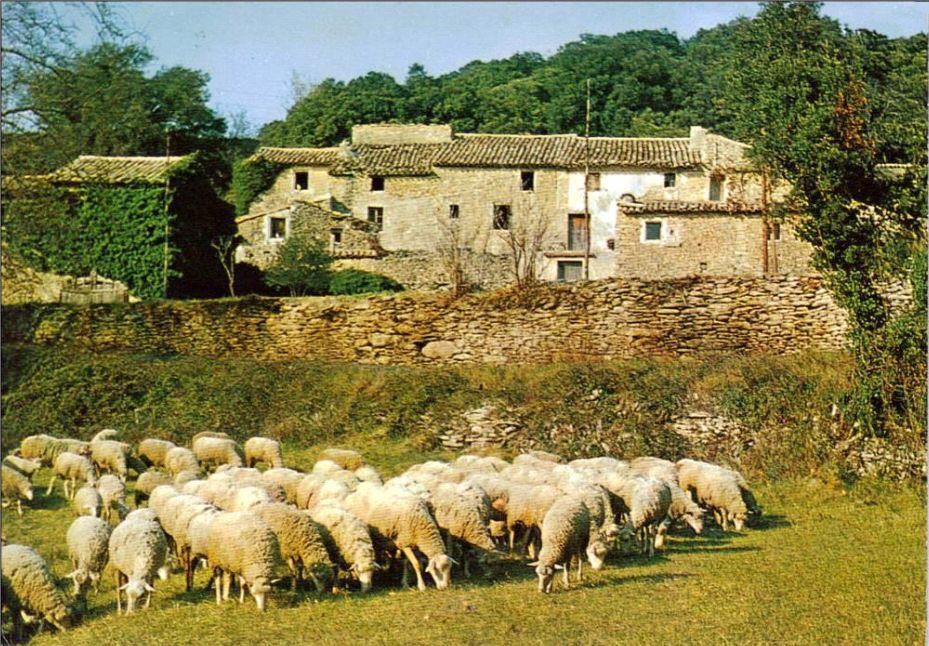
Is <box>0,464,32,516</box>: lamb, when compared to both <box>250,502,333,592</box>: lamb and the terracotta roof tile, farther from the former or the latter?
<box>250,502,333,592</box>: lamb

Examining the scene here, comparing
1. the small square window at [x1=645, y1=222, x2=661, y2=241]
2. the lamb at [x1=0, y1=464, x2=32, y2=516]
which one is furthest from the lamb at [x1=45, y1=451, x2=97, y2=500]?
the small square window at [x1=645, y1=222, x2=661, y2=241]

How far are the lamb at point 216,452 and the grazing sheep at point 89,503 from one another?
109cm

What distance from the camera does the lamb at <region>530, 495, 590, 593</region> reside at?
5.39m

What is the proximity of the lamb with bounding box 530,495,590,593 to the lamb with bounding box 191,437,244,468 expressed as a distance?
3.02 metres

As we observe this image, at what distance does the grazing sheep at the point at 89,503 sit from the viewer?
6.63 metres

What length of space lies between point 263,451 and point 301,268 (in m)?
1.46

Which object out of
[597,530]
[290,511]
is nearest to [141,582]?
[290,511]

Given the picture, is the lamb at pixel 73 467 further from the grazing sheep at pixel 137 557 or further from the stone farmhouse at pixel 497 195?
the grazing sheep at pixel 137 557

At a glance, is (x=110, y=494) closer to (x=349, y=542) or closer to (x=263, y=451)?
(x=263, y=451)

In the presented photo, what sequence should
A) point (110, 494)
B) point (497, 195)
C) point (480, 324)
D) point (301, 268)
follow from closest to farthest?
point (110, 494)
point (497, 195)
point (301, 268)
point (480, 324)

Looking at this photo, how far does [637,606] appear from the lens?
521cm

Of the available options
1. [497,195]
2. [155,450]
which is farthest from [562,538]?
[155,450]

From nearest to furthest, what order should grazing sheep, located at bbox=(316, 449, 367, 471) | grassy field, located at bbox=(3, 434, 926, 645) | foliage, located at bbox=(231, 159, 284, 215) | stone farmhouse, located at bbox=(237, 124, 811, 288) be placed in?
grassy field, located at bbox=(3, 434, 926, 645) → stone farmhouse, located at bbox=(237, 124, 811, 288) → foliage, located at bbox=(231, 159, 284, 215) → grazing sheep, located at bbox=(316, 449, 367, 471)

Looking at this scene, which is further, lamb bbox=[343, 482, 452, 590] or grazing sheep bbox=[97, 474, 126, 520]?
grazing sheep bbox=[97, 474, 126, 520]
